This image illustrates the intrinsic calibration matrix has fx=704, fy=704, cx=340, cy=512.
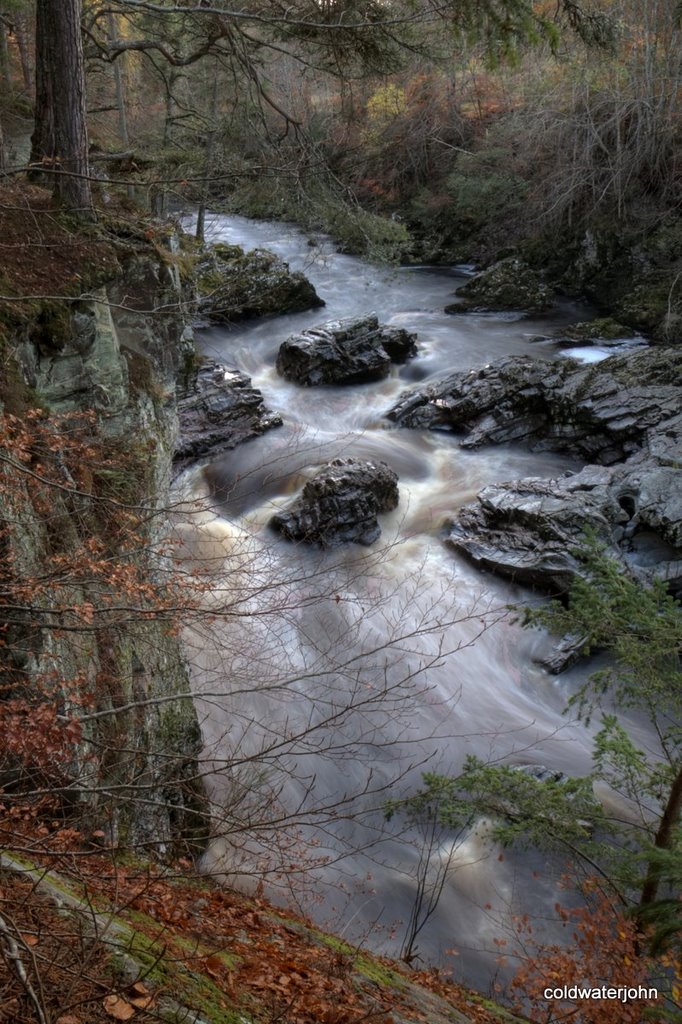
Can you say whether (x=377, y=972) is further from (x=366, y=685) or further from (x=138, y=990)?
(x=138, y=990)

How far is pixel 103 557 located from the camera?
5.37 meters

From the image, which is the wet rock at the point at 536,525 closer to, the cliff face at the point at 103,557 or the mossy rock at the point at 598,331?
the cliff face at the point at 103,557

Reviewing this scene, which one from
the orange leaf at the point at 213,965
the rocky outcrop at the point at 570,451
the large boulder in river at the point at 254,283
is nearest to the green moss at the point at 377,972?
the orange leaf at the point at 213,965

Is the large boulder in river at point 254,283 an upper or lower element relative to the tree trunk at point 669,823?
upper

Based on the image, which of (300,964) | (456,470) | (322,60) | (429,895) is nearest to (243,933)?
(300,964)

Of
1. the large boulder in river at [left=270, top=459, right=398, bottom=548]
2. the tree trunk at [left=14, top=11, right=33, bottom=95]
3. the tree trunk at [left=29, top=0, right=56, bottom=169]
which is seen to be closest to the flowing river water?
the large boulder in river at [left=270, top=459, right=398, bottom=548]

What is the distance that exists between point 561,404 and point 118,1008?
12.7 m

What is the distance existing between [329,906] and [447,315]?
15.8 m

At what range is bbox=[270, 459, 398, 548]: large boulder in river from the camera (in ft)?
34.9

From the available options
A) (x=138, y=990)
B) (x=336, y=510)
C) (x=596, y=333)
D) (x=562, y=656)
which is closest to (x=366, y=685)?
(x=138, y=990)

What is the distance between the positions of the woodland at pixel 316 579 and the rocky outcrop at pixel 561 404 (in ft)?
0.22

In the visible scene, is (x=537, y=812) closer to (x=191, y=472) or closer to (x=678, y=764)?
(x=678, y=764)

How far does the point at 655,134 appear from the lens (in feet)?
54.7

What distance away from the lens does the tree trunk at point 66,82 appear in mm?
5902
